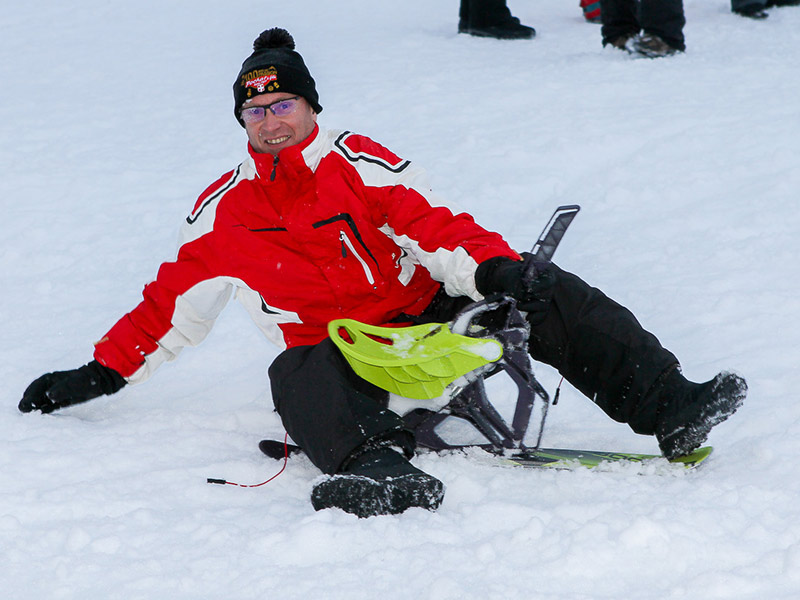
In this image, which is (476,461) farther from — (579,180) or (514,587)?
(579,180)

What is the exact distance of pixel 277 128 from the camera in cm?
288

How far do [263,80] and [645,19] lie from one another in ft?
12.8

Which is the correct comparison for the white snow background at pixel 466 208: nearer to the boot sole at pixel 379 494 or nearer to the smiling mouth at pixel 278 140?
the boot sole at pixel 379 494

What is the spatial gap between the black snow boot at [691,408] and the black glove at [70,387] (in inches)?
64.7

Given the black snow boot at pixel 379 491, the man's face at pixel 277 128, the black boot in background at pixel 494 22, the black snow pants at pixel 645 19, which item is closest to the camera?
the black snow boot at pixel 379 491

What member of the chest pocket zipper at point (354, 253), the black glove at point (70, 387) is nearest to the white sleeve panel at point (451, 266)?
the chest pocket zipper at point (354, 253)

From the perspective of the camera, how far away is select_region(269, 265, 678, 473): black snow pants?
8.18 ft

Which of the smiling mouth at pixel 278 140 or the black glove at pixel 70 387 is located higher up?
the smiling mouth at pixel 278 140

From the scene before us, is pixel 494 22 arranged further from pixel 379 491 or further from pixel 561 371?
pixel 379 491

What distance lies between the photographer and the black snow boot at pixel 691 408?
235 cm

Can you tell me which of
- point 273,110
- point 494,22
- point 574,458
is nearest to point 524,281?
point 574,458

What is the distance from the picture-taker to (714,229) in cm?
418

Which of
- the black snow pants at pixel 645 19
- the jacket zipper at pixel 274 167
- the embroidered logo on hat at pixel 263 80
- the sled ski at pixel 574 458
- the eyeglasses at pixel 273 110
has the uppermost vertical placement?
the embroidered logo on hat at pixel 263 80

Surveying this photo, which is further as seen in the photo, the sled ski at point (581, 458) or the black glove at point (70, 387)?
the black glove at point (70, 387)
